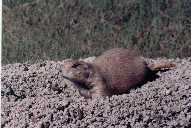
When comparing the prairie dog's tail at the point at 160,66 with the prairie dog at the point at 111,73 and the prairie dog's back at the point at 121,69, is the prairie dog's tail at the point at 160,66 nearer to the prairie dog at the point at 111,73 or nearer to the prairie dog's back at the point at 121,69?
the prairie dog at the point at 111,73

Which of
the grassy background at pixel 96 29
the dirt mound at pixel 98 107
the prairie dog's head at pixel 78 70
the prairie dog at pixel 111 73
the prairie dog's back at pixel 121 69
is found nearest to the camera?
the dirt mound at pixel 98 107

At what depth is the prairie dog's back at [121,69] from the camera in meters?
5.67

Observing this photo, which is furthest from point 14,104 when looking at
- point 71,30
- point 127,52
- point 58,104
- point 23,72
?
point 71,30

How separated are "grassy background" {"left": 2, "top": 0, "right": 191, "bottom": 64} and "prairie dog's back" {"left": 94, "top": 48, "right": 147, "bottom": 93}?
44.6 inches

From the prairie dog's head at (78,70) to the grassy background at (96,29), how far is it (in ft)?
5.04

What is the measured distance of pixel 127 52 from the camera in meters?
5.98

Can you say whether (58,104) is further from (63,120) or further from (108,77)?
(108,77)

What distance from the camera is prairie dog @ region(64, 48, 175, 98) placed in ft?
17.8

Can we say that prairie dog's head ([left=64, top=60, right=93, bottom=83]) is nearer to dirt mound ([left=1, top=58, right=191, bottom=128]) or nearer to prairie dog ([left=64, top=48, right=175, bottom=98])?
prairie dog ([left=64, top=48, right=175, bottom=98])

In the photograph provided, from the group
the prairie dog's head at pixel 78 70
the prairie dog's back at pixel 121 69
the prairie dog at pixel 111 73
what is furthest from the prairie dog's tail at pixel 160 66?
the prairie dog's head at pixel 78 70

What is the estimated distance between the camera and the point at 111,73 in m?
5.70

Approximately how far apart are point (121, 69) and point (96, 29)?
5.00 ft

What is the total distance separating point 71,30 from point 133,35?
0.74 m

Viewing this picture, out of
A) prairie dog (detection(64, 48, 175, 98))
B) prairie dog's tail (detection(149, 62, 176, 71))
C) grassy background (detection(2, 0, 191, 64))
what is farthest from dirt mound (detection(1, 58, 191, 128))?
grassy background (detection(2, 0, 191, 64))
